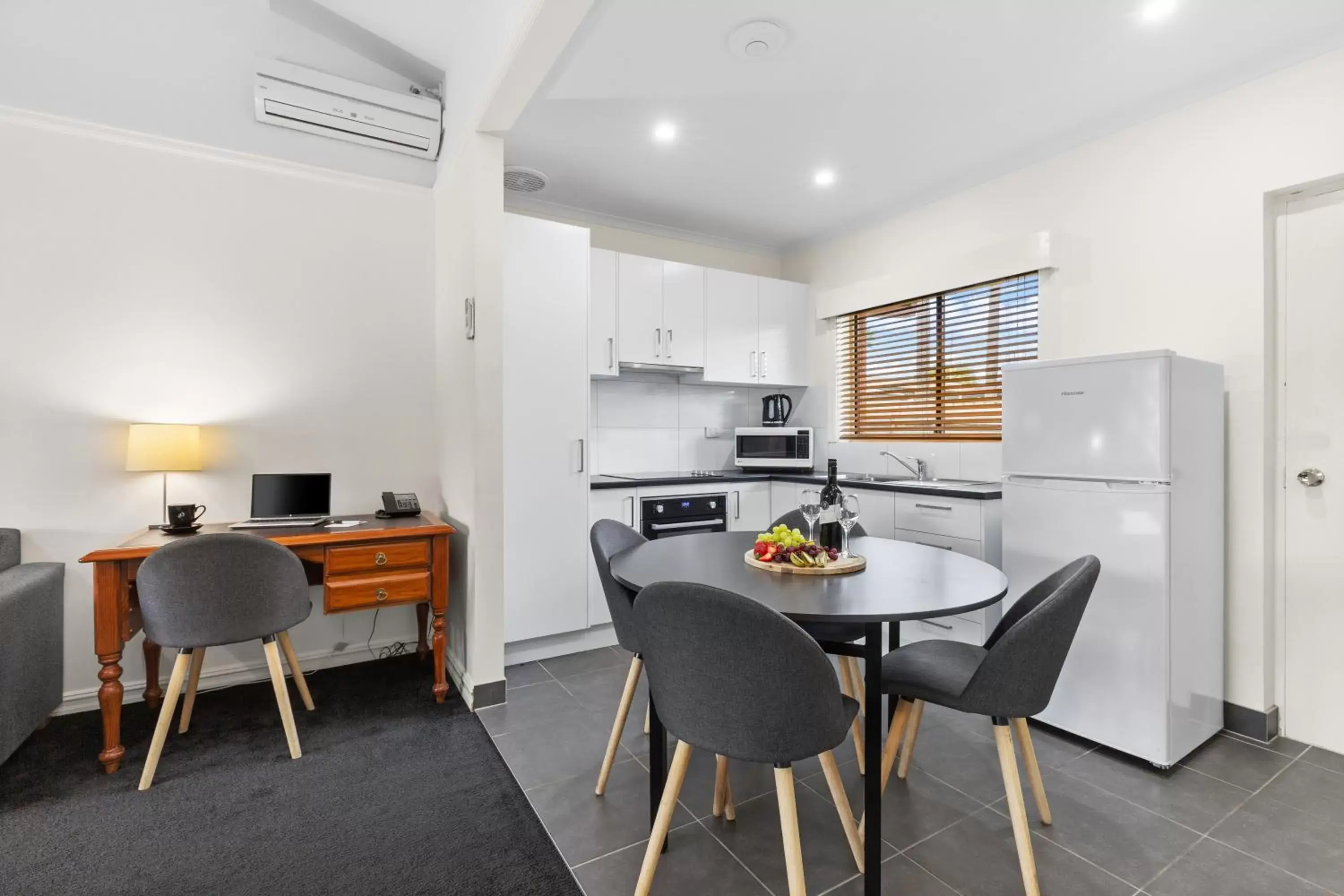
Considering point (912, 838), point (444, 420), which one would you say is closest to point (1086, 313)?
point (912, 838)

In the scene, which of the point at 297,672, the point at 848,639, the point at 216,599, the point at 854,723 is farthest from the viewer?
the point at 297,672

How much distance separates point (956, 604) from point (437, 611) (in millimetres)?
2162

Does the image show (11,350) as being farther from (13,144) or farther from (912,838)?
(912,838)

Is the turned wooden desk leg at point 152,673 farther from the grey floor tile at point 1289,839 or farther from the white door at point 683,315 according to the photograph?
the grey floor tile at point 1289,839

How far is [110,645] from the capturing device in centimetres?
220

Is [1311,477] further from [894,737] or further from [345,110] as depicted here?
[345,110]

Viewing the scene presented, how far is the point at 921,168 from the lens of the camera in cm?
339

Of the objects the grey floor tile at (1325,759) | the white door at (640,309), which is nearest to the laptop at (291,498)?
the white door at (640,309)

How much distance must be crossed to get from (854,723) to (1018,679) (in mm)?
626

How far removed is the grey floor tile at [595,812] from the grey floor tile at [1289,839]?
5.22ft

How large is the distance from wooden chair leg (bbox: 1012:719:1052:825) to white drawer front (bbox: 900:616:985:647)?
894mm

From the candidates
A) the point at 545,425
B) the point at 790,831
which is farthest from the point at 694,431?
the point at 790,831

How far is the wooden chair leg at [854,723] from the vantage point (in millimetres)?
2031

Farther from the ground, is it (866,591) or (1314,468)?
(1314,468)
